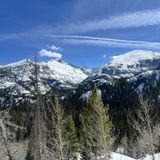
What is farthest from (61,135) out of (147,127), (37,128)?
(37,128)

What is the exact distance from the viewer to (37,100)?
3050 cm

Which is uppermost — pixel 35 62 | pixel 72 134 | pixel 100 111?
pixel 35 62

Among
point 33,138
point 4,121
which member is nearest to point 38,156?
point 33,138

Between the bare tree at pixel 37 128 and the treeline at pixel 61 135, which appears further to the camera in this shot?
the treeline at pixel 61 135

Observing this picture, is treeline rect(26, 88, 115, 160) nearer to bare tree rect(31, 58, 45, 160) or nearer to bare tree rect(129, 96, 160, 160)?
bare tree rect(31, 58, 45, 160)

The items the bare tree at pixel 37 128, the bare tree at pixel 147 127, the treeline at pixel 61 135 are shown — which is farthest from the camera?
the bare tree at pixel 147 127

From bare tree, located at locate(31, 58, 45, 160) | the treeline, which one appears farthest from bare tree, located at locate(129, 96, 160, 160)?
bare tree, located at locate(31, 58, 45, 160)

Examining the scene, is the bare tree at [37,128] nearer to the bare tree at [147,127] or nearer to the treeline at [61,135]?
the treeline at [61,135]

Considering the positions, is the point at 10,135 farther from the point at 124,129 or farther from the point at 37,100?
the point at 124,129

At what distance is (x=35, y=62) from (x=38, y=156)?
711 centimetres

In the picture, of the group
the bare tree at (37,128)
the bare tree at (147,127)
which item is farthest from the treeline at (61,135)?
the bare tree at (147,127)

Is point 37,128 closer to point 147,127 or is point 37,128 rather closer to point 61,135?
point 61,135

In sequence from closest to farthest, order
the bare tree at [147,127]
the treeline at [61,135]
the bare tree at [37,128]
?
the bare tree at [37,128]
the treeline at [61,135]
the bare tree at [147,127]

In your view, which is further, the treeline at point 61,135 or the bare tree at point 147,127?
the bare tree at point 147,127
